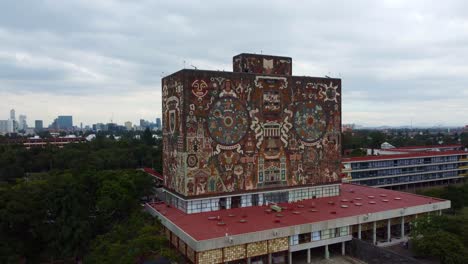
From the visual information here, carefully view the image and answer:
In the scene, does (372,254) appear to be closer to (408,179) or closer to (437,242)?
(437,242)

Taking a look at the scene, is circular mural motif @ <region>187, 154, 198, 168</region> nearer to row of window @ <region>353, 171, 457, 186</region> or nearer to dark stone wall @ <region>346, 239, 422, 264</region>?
dark stone wall @ <region>346, 239, 422, 264</region>

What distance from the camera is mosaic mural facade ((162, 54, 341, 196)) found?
3095 centimetres

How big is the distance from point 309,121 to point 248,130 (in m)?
7.31

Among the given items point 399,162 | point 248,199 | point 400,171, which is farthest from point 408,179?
point 248,199

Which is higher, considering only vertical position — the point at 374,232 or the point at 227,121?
the point at 227,121

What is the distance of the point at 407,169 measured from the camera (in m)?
61.5

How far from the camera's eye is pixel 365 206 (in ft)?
109

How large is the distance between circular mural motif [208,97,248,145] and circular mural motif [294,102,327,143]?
619 cm

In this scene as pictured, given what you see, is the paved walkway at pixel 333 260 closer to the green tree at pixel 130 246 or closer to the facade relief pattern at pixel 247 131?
the facade relief pattern at pixel 247 131

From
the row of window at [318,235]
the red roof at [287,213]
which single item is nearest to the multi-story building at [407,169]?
the red roof at [287,213]

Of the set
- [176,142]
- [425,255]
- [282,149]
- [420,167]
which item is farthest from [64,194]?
[420,167]

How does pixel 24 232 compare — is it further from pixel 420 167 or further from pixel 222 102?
pixel 420 167

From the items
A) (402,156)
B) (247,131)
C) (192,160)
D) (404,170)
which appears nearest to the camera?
(192,160)

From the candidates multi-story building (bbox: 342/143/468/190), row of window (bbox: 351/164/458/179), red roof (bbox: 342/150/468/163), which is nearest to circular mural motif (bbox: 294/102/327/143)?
red roof (bbox: 342/150/468/163)
